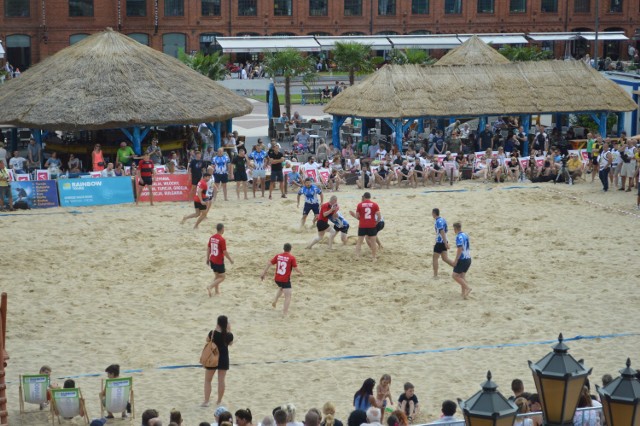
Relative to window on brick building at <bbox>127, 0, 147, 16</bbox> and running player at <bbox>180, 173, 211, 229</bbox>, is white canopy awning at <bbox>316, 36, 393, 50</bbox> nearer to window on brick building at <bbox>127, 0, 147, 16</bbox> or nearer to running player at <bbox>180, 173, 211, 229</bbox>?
window on brick building at <bbox>127, 0, 147, 16</bbox>

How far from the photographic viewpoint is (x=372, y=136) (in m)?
34.4

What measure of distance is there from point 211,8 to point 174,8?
6.83 feet

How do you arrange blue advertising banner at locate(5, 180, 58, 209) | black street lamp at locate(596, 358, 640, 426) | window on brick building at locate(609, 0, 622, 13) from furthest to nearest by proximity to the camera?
window on brick building at locate(609, 0, 622, 13), blue advertising banner at locate(5, 180, 58, 209), black street lamp at locate(596, 358, 640, 426)

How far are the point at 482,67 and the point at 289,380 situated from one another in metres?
21.0

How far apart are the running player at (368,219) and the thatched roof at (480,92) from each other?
37.9ft

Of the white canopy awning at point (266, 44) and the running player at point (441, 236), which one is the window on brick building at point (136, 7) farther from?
the running player at point (441, 236)

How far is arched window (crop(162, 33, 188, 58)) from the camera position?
6025cm

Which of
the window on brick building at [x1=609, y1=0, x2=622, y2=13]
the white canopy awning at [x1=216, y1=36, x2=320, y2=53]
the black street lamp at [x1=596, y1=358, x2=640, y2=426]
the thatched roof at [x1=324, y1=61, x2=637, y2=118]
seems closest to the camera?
the black street lamp at [x1=596, y1=358, x2=640, y2=426]

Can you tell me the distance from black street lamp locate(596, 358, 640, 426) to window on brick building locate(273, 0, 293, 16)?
5439 cm

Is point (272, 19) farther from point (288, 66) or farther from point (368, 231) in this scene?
point (368, 231)

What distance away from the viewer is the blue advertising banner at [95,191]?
87.7ft

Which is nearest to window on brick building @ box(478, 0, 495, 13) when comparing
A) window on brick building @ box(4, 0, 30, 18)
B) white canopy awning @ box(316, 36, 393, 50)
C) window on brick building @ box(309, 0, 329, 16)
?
window on brick building @ box(309, 0, 329, 16)

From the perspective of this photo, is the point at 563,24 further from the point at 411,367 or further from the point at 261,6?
the point at 411,367

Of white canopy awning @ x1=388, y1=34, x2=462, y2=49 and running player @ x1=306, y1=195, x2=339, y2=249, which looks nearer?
running player @ x1=306, y1=195, x2=339, y2=249
